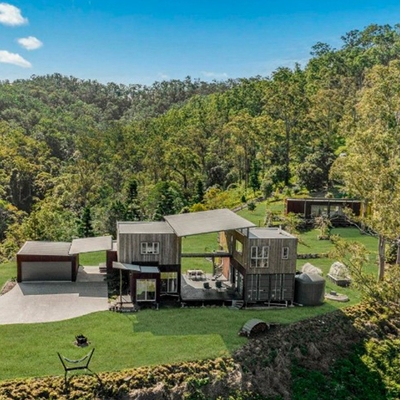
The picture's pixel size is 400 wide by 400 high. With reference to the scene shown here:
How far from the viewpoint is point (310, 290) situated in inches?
967

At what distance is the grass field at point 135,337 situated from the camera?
59.7 ft

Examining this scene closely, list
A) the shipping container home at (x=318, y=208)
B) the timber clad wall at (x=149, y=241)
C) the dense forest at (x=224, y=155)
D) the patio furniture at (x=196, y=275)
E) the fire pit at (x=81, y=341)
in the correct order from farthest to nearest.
Result: the shipping container home at (x=318, y=208)
the dense forest at (x=224, y=155)
the patio furniture at (x=196, y=275)
the timber clad wall at (x=149, y=241)
the fire pit at (x=81, y=341)

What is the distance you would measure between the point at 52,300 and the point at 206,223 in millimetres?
8916

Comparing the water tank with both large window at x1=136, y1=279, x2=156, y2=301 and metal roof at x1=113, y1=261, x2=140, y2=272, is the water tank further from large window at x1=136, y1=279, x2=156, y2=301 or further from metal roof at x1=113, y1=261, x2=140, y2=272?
metal roof at x1=113, y1=261, x2=140, y2=272

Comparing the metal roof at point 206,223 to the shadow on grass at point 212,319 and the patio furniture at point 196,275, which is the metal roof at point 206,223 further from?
the shadow on grass at point 212,319

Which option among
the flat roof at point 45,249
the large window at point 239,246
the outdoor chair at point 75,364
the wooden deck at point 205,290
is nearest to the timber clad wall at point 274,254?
the large window at point 239,246

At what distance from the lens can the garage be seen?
88.8 feet

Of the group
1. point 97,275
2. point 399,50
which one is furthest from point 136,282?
point 399,50

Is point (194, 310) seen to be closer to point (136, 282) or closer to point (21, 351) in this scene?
point (136, 282)

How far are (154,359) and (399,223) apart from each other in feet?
47.1

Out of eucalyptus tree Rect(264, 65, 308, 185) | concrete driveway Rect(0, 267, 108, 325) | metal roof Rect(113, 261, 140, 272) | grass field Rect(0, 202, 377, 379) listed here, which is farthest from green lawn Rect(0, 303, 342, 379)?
eucalyptus tree Rect(264, 65, 308, 185)

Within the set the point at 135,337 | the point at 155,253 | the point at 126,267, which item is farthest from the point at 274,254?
the point at 135,337

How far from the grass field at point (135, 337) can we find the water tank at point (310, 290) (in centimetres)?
47

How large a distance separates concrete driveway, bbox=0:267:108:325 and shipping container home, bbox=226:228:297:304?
754cm
